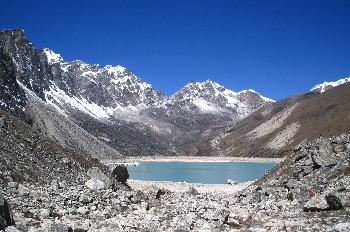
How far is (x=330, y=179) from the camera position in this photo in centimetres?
3038

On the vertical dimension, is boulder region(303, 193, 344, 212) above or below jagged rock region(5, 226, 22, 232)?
above

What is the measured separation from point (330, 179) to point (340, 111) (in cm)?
16156

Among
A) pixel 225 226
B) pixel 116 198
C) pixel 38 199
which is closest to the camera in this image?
pixel 225 226

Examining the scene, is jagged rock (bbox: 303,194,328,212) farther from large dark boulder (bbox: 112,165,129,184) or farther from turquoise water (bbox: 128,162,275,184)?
turquoise water (bbox: 128,162,275,184)

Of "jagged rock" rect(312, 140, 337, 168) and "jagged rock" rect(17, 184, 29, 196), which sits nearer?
"jagged rock" rect(17, 184, 29, 196)

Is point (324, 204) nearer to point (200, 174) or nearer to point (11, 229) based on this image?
point (11, 229)

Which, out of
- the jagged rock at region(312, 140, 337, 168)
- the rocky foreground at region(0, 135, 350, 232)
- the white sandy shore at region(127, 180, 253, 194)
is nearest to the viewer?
the rocky foreground at region(0, 135, 350, 232)

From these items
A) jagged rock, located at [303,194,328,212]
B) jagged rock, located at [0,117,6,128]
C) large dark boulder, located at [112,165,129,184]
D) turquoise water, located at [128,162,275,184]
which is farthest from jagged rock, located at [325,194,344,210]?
turquoise water, located at [128,162,275,184]

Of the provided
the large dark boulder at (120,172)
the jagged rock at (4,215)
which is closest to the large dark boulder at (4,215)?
the jagged rock at (4,215)

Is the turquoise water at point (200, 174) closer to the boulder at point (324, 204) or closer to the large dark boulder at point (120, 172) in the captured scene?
the large dark boulder at point (120, 172)

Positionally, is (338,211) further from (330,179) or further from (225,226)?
(330,179)

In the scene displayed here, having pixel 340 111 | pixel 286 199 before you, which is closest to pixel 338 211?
pixel 286 199

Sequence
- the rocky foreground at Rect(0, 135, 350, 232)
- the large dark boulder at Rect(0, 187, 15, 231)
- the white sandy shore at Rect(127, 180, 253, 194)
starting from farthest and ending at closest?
1. the white sandy shore at Rect(127, 180, 253, 194)
2. the rocky foreground at Rect(0, 135, 350, 232)
3. the large dark boulder at Rect(0, 187, 15, 231)

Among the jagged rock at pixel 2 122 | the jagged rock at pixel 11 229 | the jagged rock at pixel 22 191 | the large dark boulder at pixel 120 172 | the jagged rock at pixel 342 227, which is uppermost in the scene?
the large dark boulder at pixel 120 172
